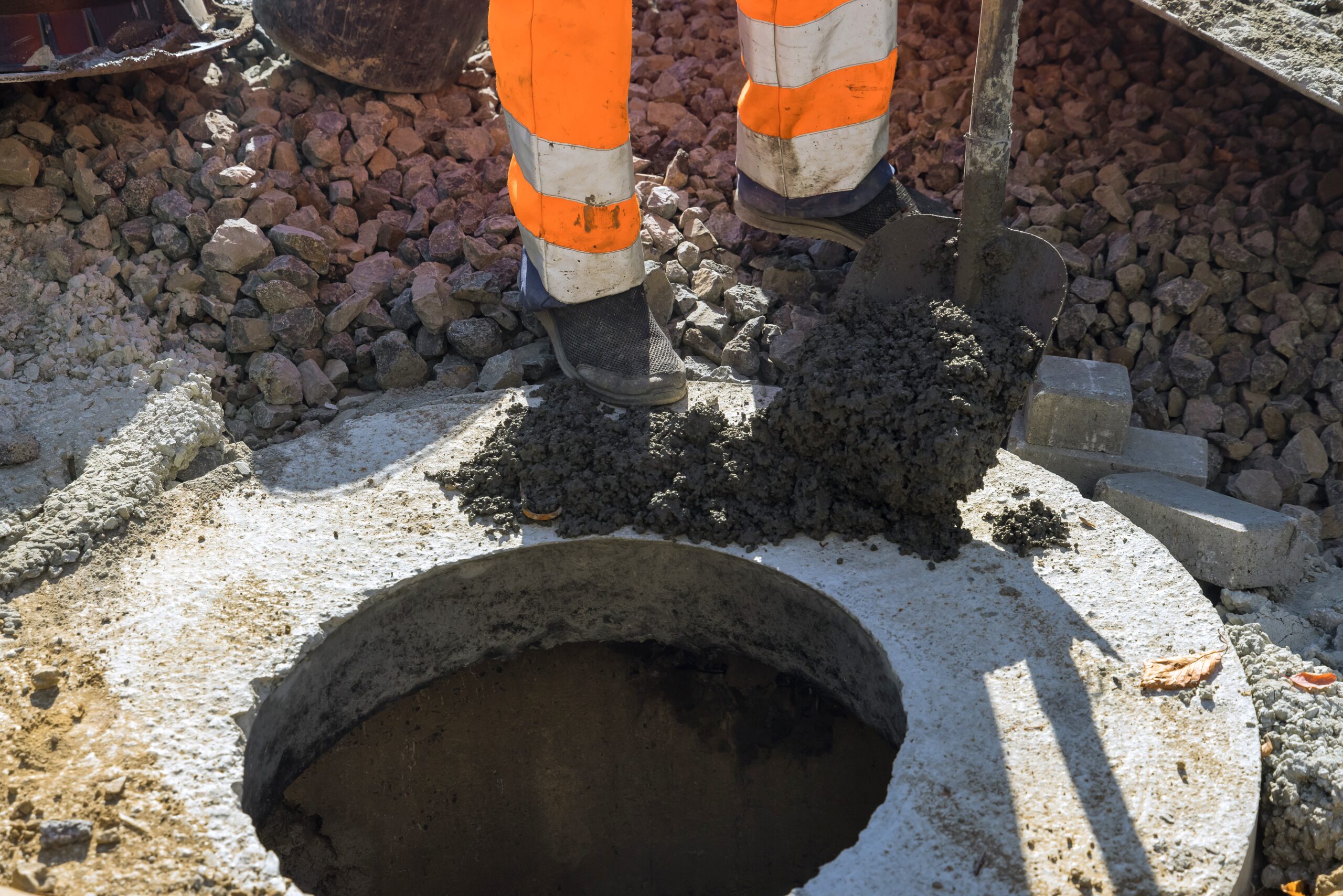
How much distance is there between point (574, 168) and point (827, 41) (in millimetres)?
721

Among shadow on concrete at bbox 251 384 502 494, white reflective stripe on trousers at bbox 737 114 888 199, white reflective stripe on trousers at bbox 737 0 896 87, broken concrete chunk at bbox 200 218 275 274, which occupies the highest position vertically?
white reflective stripe on trousers at bbox 737 0 896 87

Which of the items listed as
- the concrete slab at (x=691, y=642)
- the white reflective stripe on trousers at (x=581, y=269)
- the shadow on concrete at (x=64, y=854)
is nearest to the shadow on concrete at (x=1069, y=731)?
the concrete slab at (x=691, y=642)

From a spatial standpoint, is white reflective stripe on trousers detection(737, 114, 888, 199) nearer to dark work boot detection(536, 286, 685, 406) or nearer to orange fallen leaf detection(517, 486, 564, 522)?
dark work boot detection(536, 286, 685, 406)

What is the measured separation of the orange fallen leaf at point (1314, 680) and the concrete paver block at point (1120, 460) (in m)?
0.80

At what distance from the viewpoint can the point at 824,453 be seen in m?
2.49

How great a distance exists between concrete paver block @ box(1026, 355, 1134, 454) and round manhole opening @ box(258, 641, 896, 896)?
94 centimetres

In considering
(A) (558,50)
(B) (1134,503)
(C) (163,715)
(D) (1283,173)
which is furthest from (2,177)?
(D) (1283,173)

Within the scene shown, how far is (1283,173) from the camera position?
11.5ft

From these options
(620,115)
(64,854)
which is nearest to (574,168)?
(620,115)

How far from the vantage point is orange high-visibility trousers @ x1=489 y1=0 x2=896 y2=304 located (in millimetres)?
2504

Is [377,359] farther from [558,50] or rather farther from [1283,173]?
[1283,173]

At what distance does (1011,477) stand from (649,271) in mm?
1209

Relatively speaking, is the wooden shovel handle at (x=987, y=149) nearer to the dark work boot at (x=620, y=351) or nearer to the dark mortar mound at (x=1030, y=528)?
the dark mortar mound at (x=1030, y=528)

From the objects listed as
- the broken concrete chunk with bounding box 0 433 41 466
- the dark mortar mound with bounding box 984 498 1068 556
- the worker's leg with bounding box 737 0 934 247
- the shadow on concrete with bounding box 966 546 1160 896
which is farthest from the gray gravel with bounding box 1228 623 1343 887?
the broken concrete chunk with bounding box 0 433 41 466
